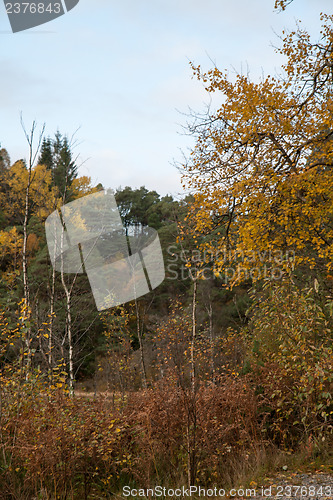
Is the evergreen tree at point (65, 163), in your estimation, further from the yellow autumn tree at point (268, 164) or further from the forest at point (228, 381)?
the yellow autumn tree at point (268, 164)

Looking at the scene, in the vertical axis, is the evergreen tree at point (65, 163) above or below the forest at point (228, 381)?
above

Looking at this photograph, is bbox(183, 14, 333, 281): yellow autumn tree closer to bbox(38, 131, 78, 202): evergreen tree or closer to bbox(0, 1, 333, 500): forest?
bbox(0, 1, 333, 500): forest

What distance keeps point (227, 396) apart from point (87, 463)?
212 centimetres

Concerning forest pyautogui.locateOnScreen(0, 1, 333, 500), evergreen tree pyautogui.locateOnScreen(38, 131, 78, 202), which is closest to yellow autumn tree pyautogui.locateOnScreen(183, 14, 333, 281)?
forest pyautogui.locateOnScreen(0, 1, 333, 500)

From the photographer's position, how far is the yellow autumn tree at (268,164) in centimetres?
649

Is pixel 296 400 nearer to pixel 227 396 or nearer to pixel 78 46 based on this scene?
pixel 227 396

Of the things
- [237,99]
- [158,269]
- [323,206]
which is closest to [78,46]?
[237,99]

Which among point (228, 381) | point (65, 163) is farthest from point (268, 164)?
point (65, 163)

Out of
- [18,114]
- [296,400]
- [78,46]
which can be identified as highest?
[78,46]

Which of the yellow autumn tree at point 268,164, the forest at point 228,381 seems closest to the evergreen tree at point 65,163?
the forest at point 228,381

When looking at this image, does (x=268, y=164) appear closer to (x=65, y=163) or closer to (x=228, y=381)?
(x=228, y=381)

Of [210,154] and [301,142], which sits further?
[210,154]

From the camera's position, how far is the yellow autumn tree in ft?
21.3

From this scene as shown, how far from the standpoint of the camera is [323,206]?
696 cm
